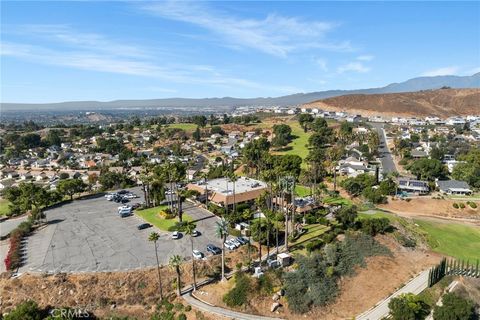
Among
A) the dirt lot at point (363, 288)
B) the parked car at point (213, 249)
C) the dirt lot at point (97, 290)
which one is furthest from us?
the parked car at point (213, 249)

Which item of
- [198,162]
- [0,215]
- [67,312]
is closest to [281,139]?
[198,162]

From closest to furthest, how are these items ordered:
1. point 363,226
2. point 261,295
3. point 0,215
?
point 261,295 < point 363,226 < point 0,215

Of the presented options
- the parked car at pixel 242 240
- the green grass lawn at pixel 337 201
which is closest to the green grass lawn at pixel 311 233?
the parked car at pixel 242 240

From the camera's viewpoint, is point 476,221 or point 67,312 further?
point 476,221

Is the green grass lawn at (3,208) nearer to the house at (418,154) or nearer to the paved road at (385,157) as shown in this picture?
the paved road at (385,157)

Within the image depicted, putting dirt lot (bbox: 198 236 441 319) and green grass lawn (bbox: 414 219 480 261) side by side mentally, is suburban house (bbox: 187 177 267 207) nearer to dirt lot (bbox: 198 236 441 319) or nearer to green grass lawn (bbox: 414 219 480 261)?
dirt lot (bbox: 198 236 441 319)

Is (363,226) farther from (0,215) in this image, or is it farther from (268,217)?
(0,215)
